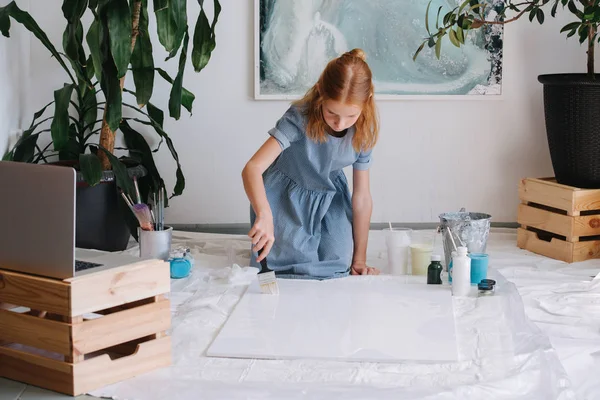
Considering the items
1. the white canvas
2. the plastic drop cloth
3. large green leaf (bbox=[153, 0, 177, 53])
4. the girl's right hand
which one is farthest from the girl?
large green leaf (bbox=[153, 0, 177, 53])

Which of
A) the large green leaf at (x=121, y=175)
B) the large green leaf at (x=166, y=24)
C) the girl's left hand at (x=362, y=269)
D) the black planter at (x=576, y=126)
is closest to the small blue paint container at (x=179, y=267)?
the large green leaf at (x=121, y=175)

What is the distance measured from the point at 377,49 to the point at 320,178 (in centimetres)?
106

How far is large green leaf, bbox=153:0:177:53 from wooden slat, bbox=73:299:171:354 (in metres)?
1.30

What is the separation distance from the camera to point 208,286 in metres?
2.57

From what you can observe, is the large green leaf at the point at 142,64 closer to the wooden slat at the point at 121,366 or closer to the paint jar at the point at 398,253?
the paint jar at the point at 398,253

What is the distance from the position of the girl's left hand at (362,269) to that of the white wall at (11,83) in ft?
4.47

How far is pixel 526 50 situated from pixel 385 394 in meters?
2.31

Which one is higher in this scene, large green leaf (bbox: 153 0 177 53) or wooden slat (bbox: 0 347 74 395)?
large green leaf (bbox: 153 0 177 53)

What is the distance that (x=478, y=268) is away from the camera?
8.32 ft

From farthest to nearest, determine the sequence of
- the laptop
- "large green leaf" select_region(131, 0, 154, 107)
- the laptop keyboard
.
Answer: "large green leaf" select_region(131, 0, 154, 107), the laptop keyboard, the laptop

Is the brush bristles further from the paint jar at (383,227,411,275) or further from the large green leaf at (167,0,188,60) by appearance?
the large green leaf at (167,0,188,60)

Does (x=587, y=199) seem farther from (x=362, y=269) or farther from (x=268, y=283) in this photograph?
(x=268, y=283)

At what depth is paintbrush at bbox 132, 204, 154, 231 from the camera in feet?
9.25

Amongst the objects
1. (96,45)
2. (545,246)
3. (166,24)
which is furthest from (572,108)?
(96,45)
